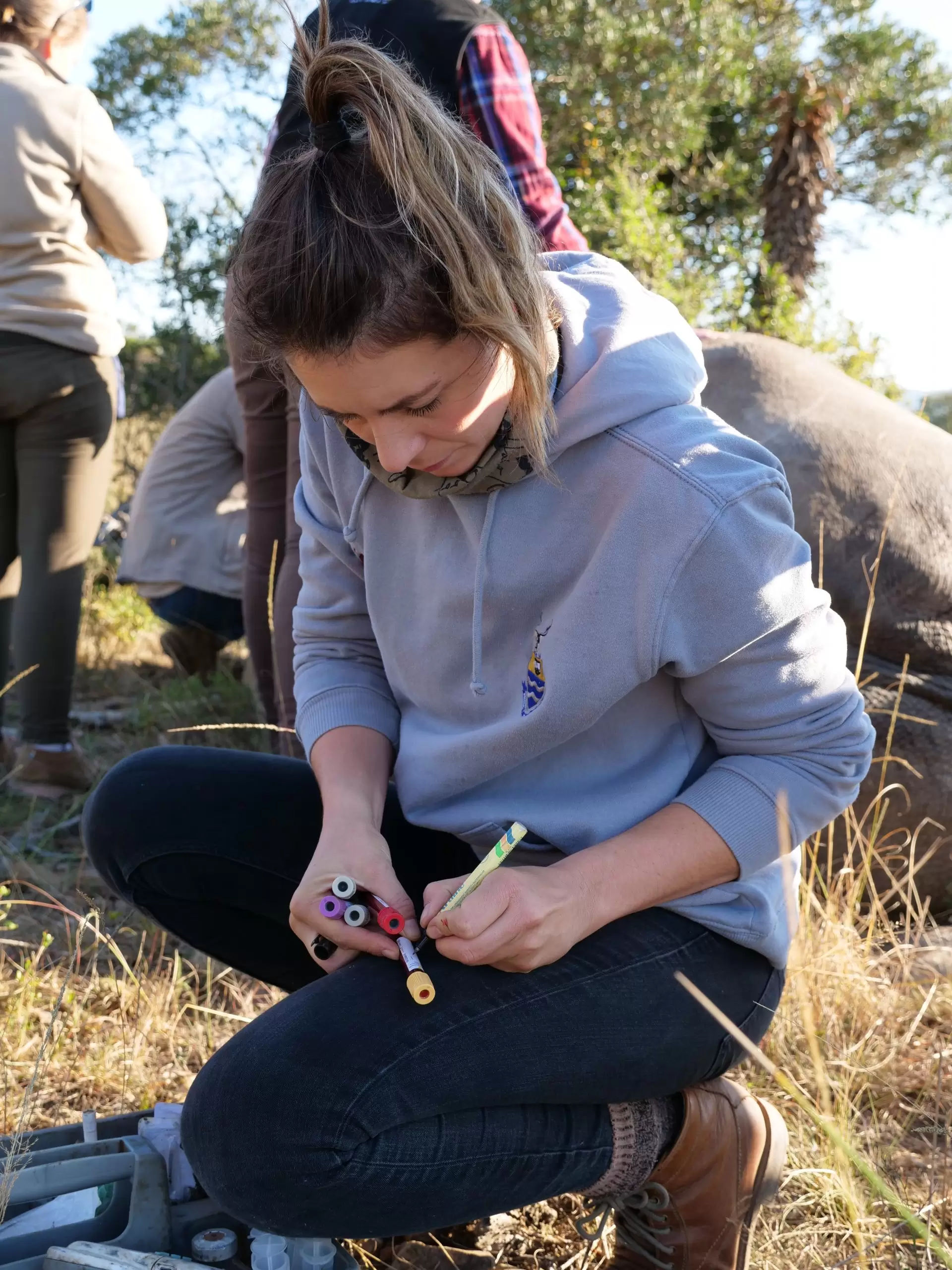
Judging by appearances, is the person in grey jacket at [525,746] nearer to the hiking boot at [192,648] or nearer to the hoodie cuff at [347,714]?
the hoodie cuff at [347,714]

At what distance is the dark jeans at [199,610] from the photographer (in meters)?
4.51

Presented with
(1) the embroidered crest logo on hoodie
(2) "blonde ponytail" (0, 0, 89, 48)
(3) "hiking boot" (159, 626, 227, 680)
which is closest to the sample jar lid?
(1) the embroidered crest logo on hoodie

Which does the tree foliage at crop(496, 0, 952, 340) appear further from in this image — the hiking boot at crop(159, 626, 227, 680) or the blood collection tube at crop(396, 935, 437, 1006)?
the blood collection tube at crop(396, 935, 437, 1006)

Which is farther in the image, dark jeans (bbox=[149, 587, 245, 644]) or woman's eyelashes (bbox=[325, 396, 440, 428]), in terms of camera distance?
dark jeans (bbox=[149, 587, 245, 644])

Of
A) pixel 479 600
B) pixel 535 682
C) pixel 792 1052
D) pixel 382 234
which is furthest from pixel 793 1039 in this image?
pixel 382 234

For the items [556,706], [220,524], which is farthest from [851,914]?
[220,524]

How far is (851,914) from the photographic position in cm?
236

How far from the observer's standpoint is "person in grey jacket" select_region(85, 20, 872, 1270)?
132 centimetres

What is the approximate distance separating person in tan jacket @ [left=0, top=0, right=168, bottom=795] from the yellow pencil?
200 centimetres

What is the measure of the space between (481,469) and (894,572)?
1.56 meters

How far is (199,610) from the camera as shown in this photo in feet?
14.9

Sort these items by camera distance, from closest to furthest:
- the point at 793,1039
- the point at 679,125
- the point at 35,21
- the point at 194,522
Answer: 1. the point at 793,1039
2. the point at 35,21
3. the point at 194,522
4. the point at 679,125

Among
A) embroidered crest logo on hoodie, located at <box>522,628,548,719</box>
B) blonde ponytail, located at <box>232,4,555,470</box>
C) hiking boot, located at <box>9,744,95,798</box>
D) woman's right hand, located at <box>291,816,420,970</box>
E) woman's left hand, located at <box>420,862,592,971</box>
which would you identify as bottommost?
hiking boot, located at <box>9,744,95,798</box>

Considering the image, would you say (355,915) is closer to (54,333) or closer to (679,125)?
(54,333)
